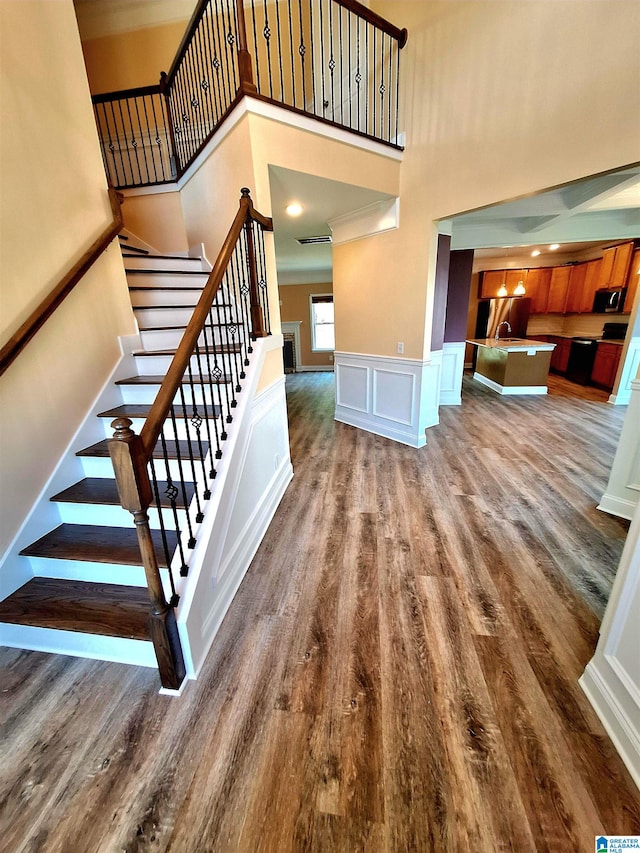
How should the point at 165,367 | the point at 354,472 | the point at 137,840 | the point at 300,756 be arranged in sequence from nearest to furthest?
the point at 137,840 → the point at 300,756 → the point at 165,367 → the point at 354,472

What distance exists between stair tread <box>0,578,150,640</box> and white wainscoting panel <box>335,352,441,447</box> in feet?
10.1

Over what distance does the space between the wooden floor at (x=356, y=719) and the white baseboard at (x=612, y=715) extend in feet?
0.12

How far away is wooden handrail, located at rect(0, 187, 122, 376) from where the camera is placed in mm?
1546

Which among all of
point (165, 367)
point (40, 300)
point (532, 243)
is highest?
point (532, 243)

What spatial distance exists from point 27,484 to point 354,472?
240 centimetres

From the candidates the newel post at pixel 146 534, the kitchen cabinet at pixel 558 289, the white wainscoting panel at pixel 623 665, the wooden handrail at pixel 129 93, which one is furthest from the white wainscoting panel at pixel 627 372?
the wooden handrail at pixel 129 93

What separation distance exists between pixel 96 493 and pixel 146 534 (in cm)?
91

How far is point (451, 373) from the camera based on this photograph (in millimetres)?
5402

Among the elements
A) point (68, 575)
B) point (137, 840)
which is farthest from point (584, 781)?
point (68, 575)

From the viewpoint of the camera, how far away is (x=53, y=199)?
1.87 metres

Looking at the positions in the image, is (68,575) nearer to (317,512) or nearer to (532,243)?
(317,512)

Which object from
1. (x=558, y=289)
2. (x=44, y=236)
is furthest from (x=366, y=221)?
(x=558, y=289)

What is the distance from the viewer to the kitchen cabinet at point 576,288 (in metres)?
6.84

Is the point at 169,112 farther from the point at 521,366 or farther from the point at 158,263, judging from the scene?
the point at 521,366
